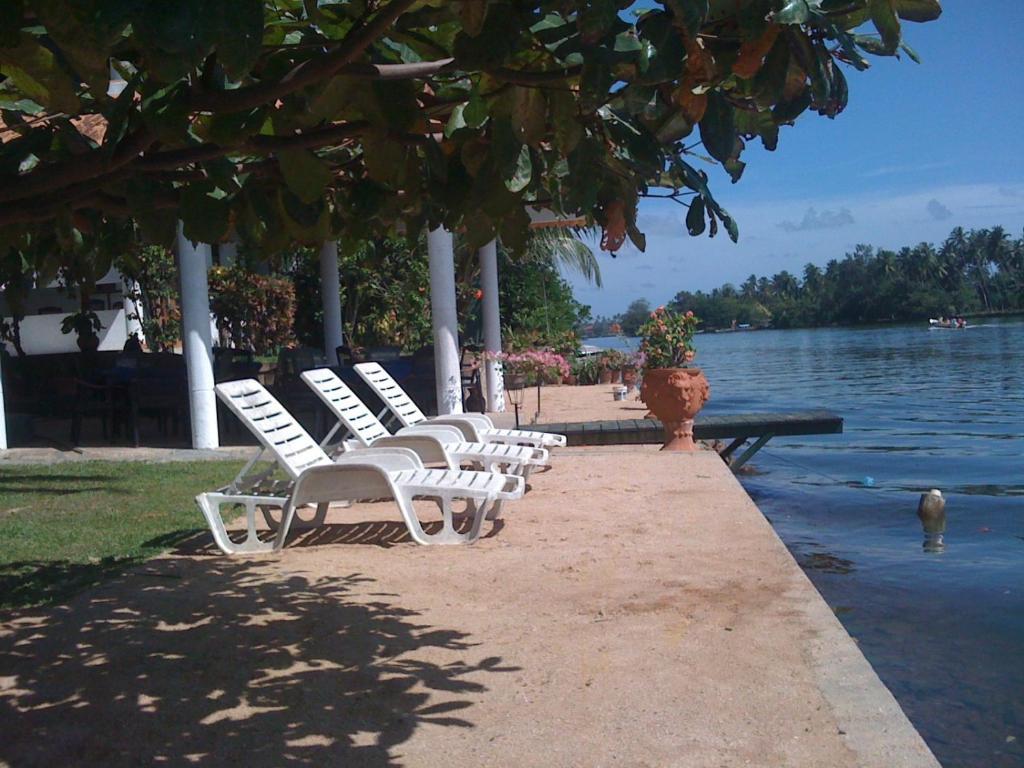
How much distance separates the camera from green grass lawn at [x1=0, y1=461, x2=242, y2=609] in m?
5.87

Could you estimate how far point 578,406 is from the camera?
16156 mm

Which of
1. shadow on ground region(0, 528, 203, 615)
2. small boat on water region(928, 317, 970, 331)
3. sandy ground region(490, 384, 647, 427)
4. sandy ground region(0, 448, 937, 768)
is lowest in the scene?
sandy ground region(0, 448, 937, 768)

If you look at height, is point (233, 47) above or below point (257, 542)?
above

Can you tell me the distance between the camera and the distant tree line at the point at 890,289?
316ft

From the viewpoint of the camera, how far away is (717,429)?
11570 mm

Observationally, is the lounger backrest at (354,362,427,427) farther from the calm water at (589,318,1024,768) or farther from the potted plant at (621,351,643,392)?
the potted plant at (621,351,643,392)

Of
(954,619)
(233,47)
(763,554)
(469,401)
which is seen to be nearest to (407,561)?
(763,554)

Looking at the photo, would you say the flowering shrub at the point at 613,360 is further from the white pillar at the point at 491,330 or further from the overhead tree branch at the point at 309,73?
the overhead tree branch at the point at 309,73

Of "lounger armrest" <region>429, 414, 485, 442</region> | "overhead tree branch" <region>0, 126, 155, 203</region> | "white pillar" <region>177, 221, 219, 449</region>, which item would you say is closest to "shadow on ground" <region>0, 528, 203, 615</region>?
"overhead tree branch" <region>0, 126, 155, 203</region>

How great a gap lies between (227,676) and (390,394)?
565 cm

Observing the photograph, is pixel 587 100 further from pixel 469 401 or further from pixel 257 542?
pixel 469 401

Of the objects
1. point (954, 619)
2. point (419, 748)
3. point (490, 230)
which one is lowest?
point (954, 619)

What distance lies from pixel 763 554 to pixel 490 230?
2889mm

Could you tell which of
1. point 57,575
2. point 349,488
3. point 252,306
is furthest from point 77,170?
point 252,306
